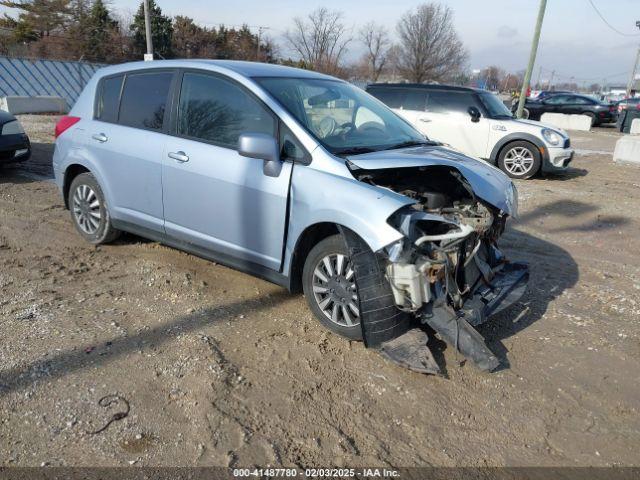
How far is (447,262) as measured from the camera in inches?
131

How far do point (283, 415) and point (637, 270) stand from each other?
439cm

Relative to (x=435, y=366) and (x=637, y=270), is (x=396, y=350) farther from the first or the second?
(x=637, y=270)

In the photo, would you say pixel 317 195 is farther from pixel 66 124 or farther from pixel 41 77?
pixel 41 77

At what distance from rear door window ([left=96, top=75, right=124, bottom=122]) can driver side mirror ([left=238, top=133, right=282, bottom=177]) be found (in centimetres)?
195

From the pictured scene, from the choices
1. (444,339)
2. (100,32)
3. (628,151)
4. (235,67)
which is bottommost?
(444,339)

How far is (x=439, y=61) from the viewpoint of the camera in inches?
1752

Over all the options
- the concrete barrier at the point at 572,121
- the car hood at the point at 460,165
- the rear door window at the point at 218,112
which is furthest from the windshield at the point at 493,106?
the concrete barrier at the point at 572,121

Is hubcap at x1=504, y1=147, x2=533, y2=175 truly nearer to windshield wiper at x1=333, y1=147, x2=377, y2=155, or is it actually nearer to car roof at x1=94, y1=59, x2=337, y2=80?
car roof at x1=94, y1=59, x2=337, y2=80

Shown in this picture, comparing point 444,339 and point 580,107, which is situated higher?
point 580,107

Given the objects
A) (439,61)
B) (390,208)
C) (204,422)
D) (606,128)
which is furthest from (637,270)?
(439,61)

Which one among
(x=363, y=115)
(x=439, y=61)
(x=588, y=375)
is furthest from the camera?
(x=439, y=61)

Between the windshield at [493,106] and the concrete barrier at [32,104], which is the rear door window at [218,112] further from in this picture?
the concrete barrier at [32,104]

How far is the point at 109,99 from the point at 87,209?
1.13 meters


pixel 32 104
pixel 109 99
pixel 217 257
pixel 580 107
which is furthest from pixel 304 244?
pixel 580 107
